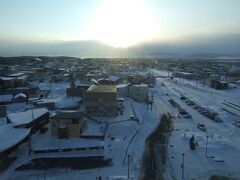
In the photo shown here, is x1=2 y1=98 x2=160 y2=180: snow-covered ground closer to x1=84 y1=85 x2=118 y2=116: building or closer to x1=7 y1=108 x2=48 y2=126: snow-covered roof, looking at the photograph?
x1=84 y1=85 x2=118 y2=116: building

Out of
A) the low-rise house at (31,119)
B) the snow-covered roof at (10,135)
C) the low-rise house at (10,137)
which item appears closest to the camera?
the low-rise house at (10,137)

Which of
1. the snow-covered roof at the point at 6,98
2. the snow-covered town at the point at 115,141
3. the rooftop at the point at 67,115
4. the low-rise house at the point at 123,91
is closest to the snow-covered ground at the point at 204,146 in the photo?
the snow-covered town at the point at 115,141

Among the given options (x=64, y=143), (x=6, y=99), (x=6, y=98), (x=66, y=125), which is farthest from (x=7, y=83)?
(x=64, y=143)

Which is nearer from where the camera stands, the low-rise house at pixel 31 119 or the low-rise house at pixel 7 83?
the low-rise house at pixel 31 119

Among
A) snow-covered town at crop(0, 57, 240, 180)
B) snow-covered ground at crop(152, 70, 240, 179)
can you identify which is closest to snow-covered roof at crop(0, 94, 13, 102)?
snow-covered town at crop(0, 57, 240, 180)

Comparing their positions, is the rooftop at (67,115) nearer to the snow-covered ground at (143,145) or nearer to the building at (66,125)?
the building at (66,125)

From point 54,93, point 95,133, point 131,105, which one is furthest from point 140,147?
point 54,93

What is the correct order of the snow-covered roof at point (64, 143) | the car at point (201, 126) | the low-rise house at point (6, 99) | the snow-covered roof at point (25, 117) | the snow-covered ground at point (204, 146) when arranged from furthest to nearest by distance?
1. the low-rise house at point (6, 99)
2. the car at point (201, 126)
3. the snow-covered roof at point (25, 117)
4. the snow-covered roof at point (64, 143)
5. the snow-covered ground at point (204, 146)

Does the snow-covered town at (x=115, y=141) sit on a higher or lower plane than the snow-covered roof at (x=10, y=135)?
lower
